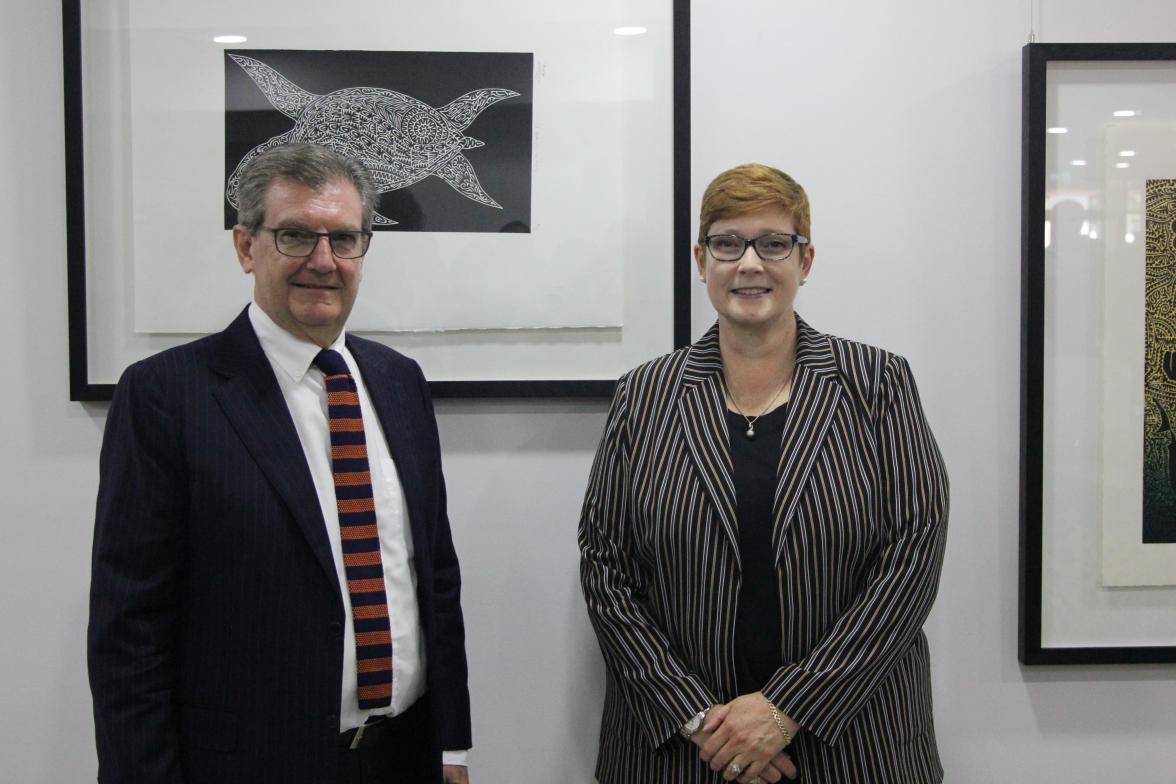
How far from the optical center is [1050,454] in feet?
5.32

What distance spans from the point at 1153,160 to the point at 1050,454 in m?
0.56

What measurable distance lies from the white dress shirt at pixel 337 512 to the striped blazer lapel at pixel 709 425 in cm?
42

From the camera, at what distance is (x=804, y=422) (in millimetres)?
1262

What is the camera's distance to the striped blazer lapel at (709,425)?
1.24 m

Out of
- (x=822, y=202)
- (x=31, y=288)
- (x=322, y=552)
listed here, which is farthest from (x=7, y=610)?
(x=822, y=202)

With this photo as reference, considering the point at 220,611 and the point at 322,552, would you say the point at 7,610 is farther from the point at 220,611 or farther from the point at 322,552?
the point at 322,552

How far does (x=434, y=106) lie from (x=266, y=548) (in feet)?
2.79

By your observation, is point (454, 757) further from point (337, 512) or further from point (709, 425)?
point (709, 425)

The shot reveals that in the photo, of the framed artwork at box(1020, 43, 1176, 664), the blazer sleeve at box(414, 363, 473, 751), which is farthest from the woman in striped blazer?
the framed artwork at box(1020, 43, 1176, 664)

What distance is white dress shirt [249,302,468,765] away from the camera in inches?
44.6

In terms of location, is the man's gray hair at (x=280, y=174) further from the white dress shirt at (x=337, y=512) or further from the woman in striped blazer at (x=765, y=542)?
the woman in striped blazer at (x=765, y=542)

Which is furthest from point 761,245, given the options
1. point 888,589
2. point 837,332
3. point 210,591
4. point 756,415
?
point 210,591

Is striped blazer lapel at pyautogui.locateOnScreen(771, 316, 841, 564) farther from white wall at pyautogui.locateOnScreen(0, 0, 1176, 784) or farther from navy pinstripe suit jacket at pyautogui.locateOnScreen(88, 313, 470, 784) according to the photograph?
navy pinstripe suit jacket at pyautogui.locateOnScreen(88, 313, 470, 784)

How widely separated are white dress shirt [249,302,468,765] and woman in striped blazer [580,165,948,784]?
29 cm
